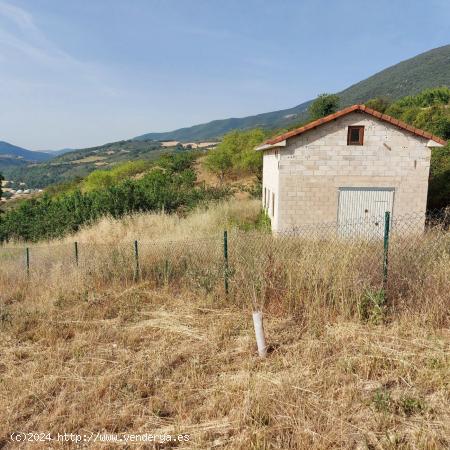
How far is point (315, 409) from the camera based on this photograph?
325 centimetres

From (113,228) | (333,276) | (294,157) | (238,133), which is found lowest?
(113,228)

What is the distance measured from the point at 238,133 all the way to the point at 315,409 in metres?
41.2

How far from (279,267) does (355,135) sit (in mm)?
8192

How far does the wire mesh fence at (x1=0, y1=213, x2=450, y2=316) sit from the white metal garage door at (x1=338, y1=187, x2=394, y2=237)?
5.90 meters

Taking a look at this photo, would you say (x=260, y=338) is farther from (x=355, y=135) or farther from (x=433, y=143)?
(x=433, y=143)

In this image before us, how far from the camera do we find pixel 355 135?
12297 mm

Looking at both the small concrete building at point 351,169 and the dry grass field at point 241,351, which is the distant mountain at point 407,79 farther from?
the dry grass field at point 241,351

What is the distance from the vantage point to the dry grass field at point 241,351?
10.3 ft

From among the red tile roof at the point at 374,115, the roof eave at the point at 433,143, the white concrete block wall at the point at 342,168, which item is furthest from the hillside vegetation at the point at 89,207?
the roof eave at the point at 433,143

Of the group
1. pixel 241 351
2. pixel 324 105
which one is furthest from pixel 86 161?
pixel 241 351

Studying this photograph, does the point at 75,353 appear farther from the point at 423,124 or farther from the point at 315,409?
the point at 423,124

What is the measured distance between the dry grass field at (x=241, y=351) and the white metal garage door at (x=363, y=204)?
632 cm

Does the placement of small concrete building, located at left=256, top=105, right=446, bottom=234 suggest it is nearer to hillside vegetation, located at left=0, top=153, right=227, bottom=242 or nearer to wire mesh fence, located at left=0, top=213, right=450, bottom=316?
wire mesh fence, located at left=0, top=213, right=450, bottom=316

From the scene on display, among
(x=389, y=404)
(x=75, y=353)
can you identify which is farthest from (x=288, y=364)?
(x=75, y=353)
